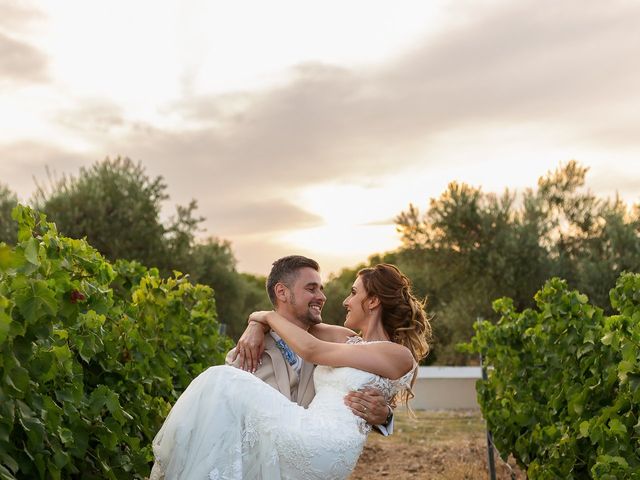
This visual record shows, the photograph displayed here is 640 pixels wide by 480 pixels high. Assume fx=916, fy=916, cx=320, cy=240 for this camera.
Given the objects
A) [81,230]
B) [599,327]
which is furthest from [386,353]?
[81,230]

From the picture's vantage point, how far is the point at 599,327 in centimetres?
601

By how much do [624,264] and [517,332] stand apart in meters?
18.6

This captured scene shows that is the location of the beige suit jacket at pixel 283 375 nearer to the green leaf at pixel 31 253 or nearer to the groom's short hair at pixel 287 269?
the groom's short hair at pixel 287 269

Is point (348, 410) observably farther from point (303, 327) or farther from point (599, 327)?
point (599, 327)

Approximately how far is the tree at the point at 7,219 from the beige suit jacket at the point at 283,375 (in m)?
20.8


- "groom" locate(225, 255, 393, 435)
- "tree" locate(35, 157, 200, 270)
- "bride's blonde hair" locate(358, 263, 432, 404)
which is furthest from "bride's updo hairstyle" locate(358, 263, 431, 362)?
"tree" locate(35, 157, 200, 270)

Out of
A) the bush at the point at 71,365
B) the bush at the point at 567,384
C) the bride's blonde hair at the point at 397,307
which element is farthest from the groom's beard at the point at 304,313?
the bush at the point at 567,384

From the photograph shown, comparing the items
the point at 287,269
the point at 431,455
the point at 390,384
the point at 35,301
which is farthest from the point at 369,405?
the point at 431,455

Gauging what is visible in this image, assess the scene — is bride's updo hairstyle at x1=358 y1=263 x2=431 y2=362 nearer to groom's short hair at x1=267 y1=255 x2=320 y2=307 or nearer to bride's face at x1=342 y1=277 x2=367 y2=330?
bride's face at x1=342 y1=277 x2=367 y2=330

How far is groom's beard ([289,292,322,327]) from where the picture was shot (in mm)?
4391

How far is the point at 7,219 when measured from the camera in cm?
2525

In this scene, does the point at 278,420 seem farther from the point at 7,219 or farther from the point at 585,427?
the point at 7,219

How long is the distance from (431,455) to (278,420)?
7781 mm

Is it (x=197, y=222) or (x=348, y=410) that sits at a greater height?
(x=197, y=222)
